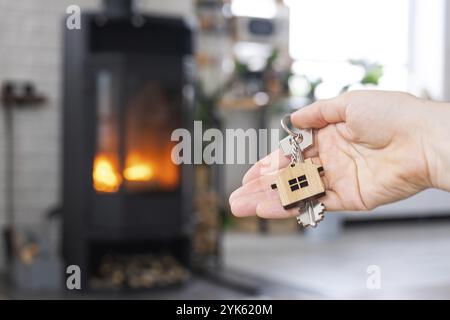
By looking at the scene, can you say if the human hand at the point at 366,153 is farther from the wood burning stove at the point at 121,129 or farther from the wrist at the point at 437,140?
the wood burning stove at the point at 121,129

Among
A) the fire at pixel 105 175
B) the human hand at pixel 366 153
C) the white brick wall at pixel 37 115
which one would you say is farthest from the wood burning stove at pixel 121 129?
the human hand at pixel 366 153

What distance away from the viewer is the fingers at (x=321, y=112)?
0.52 meters

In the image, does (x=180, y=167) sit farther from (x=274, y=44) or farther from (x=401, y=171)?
(x=274, y=44)

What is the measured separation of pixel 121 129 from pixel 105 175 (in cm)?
A: 14

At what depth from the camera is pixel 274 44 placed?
10.9 ft

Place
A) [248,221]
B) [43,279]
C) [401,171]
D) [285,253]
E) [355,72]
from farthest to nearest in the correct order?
1. [248,221]
2. [285,253]
3. [355,72]
4. [43,279]
5. [401,171]

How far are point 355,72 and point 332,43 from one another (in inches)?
4.9

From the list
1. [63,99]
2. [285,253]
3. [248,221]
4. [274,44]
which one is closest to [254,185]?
[63,99]

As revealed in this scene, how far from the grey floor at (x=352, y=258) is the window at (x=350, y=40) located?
60 centimetres

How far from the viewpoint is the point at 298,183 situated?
0.49 meters

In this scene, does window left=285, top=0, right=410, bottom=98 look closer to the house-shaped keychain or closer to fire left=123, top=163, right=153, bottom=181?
fire left=123, top=163, right=153, bottom=181

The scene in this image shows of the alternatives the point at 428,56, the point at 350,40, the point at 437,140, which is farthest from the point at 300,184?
the point at 428,56

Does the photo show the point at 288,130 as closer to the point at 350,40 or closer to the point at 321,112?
the point at 321,112

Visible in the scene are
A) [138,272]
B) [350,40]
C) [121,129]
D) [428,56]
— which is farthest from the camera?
[428,56]
